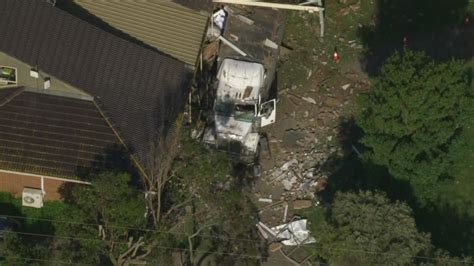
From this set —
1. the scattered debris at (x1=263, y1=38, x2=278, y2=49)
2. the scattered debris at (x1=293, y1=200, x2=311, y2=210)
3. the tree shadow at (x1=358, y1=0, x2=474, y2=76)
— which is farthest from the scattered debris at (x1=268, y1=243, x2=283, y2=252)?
the tree shadow at (x1=358, y1=0, x2=474, y2=76)

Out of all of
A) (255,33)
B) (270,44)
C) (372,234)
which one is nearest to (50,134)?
(255,33)

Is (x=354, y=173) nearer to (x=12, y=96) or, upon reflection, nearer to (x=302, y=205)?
(x=302, y=205)

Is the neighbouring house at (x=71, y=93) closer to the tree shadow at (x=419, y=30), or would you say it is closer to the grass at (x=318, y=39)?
the grass at (x=318, y=39)

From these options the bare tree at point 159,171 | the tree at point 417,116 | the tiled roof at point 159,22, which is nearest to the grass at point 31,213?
the bare tree at point 159,171

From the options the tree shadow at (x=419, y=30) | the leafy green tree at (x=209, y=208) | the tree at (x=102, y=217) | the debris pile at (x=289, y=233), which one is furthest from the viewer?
the tree shadow at (x=419, y=30)


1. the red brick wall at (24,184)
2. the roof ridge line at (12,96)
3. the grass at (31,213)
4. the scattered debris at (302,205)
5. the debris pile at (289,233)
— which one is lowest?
the grass at (31,213)

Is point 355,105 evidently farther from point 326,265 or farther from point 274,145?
point 326,265

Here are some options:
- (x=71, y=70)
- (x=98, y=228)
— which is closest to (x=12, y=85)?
(x=71, y=70)
